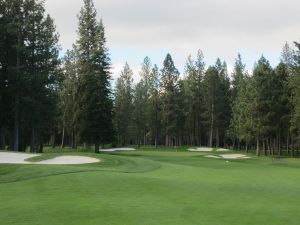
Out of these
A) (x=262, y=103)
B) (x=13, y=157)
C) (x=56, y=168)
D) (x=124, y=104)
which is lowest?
(x=56, y=168)

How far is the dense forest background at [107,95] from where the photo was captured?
50.5 metres

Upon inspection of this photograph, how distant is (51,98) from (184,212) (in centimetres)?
4532

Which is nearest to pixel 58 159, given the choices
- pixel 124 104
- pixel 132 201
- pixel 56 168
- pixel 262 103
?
pixel 56 168

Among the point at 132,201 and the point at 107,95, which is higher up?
the point at 107,95

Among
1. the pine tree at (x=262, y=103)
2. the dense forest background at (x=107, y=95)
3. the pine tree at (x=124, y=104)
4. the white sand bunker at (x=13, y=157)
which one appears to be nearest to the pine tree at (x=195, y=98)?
the dense forest background at (x=107, y=95)

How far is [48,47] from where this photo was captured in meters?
54.6

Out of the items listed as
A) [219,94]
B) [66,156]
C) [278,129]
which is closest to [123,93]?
[219,94]

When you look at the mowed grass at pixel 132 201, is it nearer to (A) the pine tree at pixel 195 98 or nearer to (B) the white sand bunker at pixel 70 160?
(B) the white sand bunker at pixel 70 160

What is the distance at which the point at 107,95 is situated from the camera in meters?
62.2

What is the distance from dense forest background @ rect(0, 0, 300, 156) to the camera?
166 ft

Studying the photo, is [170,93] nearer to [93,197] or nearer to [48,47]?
[48,47]

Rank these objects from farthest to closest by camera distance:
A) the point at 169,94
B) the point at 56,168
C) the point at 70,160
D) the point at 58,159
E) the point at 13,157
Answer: the point at 169,94 < the point at 13,157 < the point at 58,159 < the point at 70,160 < the point at 56,168

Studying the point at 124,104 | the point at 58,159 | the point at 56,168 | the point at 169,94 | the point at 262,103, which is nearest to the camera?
the point at 56,168

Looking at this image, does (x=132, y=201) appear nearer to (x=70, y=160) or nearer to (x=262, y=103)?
(x=70, y=160)
